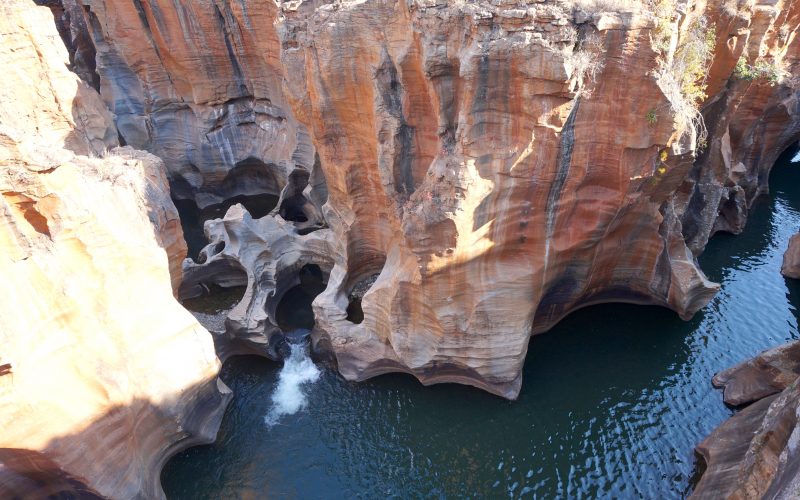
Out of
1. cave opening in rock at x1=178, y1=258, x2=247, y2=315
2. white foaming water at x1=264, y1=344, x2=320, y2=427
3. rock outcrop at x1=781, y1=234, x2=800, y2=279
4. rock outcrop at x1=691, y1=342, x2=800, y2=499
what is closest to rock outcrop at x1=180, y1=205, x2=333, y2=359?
cave opening in rock at x1=178, y1=258, x2=247, y2=315

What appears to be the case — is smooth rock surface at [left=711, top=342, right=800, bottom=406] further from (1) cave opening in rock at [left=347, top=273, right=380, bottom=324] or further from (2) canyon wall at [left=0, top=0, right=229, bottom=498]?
(2) canyon wall at [left=0, top=0, right=229, bottom=498]

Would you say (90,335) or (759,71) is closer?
(90,335)

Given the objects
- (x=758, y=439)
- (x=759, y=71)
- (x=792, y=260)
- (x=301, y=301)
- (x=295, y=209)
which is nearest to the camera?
(x=758, y=439)

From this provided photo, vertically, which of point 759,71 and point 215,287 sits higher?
point 759,71

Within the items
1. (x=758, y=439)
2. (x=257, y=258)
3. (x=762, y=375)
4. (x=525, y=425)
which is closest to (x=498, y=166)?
(x=525, y=425)

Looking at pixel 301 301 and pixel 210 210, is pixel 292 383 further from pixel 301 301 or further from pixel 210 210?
pixel 210 210

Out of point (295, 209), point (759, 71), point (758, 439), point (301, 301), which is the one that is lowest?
point (301, 301)

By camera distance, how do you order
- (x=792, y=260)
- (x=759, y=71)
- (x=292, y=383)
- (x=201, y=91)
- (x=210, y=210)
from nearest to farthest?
(x=292, y=383)
(x=759, y=71)
(x=792, y=260)
(x=201, y=91)
(x=210, y=210)
